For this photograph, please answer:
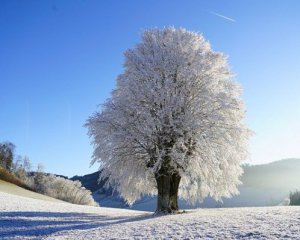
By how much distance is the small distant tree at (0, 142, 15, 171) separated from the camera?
126 meters

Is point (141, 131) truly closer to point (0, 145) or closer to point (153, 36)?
point (153, 36)

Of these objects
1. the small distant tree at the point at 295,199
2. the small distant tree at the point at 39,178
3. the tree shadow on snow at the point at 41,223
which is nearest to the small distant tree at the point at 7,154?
the small distant tree at the point at 39,178

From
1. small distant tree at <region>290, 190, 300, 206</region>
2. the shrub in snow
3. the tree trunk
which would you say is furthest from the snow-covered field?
the shrub in snow

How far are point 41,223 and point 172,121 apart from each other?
1201 cm

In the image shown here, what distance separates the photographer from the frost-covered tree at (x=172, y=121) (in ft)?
105

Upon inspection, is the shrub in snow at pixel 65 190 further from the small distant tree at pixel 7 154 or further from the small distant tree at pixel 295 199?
the small distant tree at pixel 295 199

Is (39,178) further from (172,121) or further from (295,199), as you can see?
(172,121)

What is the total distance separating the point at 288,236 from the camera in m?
17.6

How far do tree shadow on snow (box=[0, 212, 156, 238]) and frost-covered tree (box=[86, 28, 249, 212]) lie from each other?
5172 mm

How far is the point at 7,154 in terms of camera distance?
129750 millimetres

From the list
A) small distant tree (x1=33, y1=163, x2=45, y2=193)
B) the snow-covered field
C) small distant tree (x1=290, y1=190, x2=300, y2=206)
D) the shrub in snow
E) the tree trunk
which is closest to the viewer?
the snow-covered field

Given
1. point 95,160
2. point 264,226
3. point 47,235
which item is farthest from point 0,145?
point 264,226

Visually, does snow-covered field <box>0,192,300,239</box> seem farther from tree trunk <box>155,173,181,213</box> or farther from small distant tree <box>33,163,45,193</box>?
small distant tree <box>33,163,45,193</box>

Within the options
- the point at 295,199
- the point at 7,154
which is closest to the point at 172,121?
the point at 295,199
